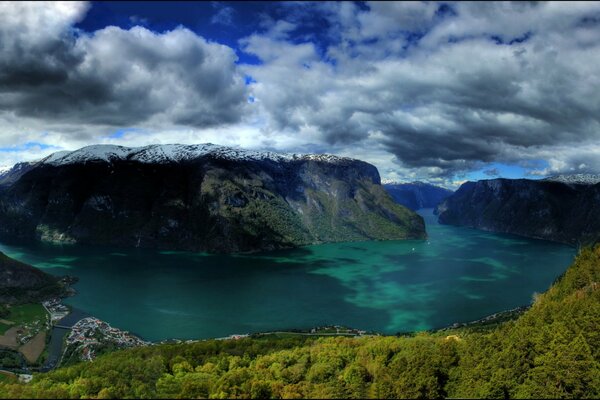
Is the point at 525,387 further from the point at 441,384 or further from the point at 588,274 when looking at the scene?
the point at 588,274

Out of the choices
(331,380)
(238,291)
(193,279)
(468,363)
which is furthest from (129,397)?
(193,279)

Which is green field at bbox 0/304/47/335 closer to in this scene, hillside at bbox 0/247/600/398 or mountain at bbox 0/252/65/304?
mountain at bbox 0/252/65/304

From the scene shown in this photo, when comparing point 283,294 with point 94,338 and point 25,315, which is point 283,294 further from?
point 25,315

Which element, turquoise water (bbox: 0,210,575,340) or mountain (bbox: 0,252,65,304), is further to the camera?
mountain (bbox: 0,252,65,304)

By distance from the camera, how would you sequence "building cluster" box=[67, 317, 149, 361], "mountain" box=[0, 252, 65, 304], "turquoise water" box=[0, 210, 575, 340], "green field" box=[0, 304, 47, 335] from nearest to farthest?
"building cluster" box=[67, 317, 149, 361] < "green field" box=[0, 304, 47, 335] < "turquoise water" box=[0, 210, 575, 340] < "mountain" box=[0, 252, 65, 304]

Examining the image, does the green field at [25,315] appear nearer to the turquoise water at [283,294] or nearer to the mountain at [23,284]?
the mountain at [23,284]

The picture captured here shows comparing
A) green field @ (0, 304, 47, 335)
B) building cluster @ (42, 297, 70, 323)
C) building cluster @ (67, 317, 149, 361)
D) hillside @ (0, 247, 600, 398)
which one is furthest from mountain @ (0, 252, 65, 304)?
hillside @ (0, 247, 600, 398)
